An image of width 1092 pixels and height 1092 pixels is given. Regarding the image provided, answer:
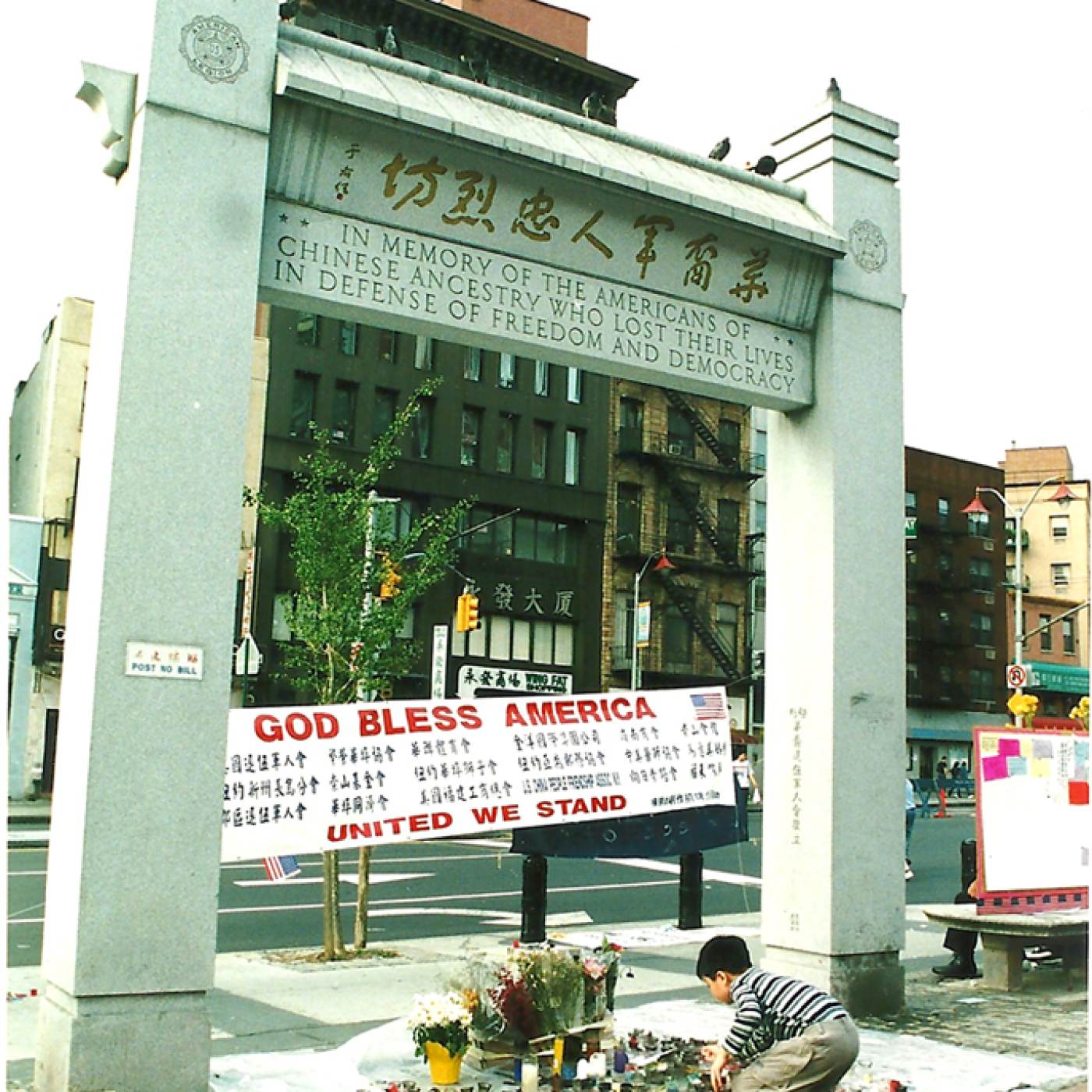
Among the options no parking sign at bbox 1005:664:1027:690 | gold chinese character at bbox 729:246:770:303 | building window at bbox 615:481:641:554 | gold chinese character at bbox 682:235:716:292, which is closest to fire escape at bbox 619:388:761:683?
building window at bbox 615:481:641:554

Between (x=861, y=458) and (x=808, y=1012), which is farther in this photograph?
(x=861, y=458)

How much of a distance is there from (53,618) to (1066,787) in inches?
1204

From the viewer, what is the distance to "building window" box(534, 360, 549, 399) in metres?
49.9

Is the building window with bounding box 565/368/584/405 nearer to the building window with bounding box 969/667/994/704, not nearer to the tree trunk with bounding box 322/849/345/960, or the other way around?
the building window with bounding box 969/667/994/704

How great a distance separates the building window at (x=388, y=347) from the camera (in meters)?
45.4

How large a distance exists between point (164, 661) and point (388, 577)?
6.77 metres

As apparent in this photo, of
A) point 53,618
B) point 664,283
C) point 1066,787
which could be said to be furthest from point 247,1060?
point 53,618

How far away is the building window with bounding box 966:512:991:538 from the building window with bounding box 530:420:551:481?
93.3 ft

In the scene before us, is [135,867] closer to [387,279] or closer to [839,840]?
[387,279]

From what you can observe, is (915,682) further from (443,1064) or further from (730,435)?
(443,1064)

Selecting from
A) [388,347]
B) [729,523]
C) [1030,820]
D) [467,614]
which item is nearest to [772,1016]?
[1030,820]

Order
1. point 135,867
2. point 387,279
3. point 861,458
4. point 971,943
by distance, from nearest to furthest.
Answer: point 135,867 → point 387,279 → point 861,458 → point 971,943

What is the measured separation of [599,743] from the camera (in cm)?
992

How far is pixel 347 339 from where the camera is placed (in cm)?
4462
